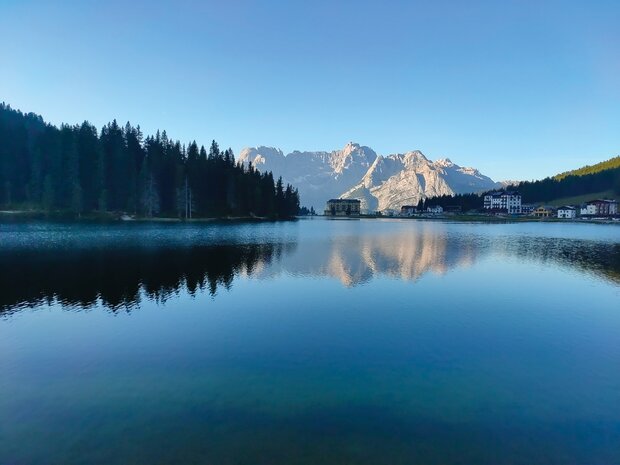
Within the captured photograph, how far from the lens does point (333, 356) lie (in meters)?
23.7

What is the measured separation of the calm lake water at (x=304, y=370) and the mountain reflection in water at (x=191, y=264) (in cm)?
66

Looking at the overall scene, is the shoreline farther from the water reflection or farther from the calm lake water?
the calm lake water

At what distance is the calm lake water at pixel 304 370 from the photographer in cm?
1471

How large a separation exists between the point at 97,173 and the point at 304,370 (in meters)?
165

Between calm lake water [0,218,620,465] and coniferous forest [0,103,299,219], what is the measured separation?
120m

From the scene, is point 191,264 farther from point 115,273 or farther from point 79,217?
point 79,217

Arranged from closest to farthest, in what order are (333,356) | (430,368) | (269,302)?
(430,368) → (333,356) → (269,302)

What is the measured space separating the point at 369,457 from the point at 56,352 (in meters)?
21.6

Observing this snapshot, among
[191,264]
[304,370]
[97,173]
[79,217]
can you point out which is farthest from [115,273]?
[97,173]

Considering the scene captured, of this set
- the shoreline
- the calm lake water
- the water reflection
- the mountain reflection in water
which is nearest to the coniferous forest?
the shoreline

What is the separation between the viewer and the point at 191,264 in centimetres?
5816

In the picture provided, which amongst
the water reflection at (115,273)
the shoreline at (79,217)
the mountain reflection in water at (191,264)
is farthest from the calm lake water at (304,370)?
the shoreline at (79,217)

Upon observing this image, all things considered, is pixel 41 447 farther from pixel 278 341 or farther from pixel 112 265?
pixel 112 265

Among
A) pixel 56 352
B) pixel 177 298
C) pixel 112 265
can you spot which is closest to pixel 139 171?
pixel 112 265
